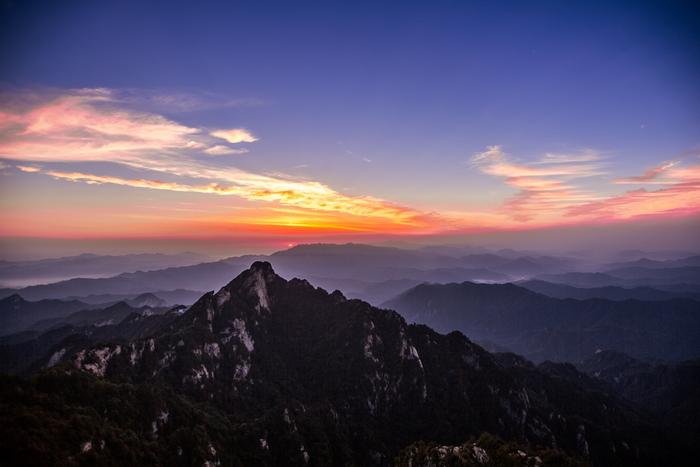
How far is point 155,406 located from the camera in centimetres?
10425

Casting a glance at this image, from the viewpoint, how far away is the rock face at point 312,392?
126m

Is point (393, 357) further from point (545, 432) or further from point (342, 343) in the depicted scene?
point (545, 432)

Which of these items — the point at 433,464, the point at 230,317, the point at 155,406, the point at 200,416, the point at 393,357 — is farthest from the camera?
the point at 393,357

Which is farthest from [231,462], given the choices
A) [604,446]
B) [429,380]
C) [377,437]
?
[604,446]

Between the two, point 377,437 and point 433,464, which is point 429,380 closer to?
point 377,437

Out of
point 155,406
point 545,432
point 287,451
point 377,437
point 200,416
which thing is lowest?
point 545,432

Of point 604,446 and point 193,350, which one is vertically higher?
point 193,350

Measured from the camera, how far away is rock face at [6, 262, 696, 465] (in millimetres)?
125625

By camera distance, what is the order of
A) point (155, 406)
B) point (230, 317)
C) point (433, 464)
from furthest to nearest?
point (230, 317)
point (155, 406)
point (433, 464)

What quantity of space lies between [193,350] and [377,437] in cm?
8565

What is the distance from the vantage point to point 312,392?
171m

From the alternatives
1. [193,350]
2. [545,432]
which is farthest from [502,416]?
[193,350]

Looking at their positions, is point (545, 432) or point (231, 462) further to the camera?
point (545, 432)

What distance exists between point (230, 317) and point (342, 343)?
59.0 m
